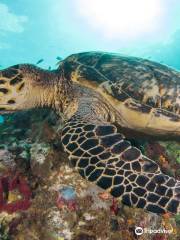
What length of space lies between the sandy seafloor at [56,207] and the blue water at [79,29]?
36.5 meters

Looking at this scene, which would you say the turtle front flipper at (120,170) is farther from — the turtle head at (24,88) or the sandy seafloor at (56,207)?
the turtle head at (24,88)

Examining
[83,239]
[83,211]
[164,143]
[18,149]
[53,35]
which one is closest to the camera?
[83,239]

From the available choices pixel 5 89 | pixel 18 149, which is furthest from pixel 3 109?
pixel 18 149

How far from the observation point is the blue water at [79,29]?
42653mm

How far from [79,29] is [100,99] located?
212 ft

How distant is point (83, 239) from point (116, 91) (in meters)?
2.36

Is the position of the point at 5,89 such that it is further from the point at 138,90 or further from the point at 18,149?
the point at 138,90

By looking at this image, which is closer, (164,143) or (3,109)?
(3,109)

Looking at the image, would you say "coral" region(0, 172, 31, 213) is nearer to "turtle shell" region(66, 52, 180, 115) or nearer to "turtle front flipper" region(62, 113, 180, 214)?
"turtle front flipper" region(62, 113, 180, 214)

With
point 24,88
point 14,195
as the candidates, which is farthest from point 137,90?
point 14,195

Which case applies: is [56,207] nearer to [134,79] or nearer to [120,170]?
[120,170]

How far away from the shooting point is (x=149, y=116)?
422cm

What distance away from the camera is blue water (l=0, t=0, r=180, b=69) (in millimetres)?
42653

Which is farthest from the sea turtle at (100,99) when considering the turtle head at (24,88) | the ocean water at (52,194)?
the ocean water at (52,194)
